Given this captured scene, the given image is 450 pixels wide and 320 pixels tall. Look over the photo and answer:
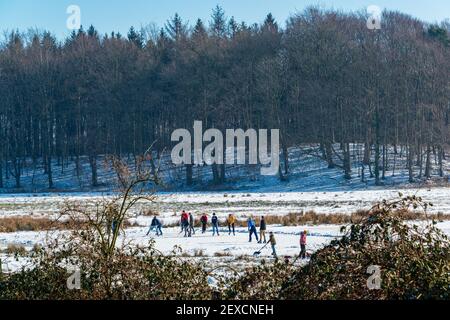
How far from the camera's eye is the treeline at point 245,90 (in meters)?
63.8

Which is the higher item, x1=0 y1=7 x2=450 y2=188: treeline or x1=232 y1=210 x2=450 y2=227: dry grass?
x1=0 y1=7 x2=450 y2=188: treeline

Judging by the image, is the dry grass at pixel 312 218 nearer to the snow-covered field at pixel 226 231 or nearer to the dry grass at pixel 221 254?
the snow-covered field at pixel 226 231

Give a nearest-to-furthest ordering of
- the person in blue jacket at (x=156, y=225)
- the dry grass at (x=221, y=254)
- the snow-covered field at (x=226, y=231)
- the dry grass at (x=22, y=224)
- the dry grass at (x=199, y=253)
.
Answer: the dry grass at (x=199, y=253) < the dry grass at (x=221, y=254) < the snow-covered field at (x=226, y=231) < the person in blue jacket at (x=156, y=225) < the dry grass at (x=22, y=224)

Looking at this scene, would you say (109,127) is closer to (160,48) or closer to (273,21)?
(160,48)

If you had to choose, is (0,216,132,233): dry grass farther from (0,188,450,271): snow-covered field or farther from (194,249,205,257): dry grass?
(194,249,205,257): dry grass

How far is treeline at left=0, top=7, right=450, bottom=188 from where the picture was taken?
63750mm

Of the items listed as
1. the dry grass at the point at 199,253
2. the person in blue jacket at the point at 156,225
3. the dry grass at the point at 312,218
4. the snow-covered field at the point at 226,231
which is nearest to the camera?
the dry grass at the point at 199,253

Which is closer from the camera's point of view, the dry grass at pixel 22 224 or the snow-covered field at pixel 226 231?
the snow-covered field at pixel 226 231

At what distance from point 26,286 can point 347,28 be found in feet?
211

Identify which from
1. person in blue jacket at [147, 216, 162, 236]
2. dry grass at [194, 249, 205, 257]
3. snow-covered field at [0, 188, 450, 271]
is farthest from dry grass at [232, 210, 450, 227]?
dry grass at [194, 249, 205, 257]

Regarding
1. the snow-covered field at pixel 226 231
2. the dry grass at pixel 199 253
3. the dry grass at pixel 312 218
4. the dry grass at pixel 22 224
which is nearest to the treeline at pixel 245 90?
the snow-covered field at pixel 226 231

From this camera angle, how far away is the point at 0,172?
73750 mm

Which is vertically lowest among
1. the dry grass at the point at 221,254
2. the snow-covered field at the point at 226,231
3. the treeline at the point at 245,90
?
the snow-covered field at the point at 226,231

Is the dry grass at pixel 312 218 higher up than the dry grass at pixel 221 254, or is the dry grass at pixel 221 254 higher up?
the dry grass at pixel 221 254
